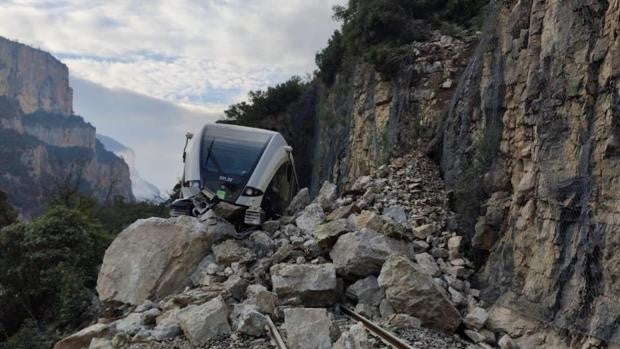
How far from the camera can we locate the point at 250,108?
36594 millimetres

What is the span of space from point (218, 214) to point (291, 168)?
3000 mm

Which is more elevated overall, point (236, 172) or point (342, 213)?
point (236, 172)

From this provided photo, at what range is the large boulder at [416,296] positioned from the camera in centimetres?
722

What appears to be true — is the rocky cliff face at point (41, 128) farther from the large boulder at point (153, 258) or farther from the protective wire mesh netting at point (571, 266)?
the protective wire mesh netting at point (571, 266)

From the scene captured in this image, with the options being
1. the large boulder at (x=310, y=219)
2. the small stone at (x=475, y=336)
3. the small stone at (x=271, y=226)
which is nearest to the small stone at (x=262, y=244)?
the small stone at (x=271, y=226)

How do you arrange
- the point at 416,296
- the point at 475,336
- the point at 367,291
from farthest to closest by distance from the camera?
the point at 367,291 < the point at 416,296 < the point at 475,336

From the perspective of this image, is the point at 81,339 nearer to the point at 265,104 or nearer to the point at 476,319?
the point at 476,319

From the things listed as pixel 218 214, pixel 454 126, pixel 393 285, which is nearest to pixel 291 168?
pixel 218 214

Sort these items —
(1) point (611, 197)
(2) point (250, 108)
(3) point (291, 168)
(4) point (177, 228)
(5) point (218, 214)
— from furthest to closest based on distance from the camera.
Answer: (2) point (250, 108) < (3) point (291, 168) < (5) point (218, 214) < (4) point (177, 228) < (1) point (611, 197)

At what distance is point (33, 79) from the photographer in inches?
6998

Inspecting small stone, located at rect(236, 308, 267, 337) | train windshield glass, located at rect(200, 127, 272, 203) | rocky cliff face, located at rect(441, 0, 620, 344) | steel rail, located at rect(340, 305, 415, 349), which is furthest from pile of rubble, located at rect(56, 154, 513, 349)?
train windshield glass, located at rect(200, 127, 272, 203)

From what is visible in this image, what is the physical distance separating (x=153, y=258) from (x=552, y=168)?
653cm

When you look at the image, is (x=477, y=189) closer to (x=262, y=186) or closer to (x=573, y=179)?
(x=573, y=179)

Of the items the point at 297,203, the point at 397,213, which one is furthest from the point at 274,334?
the point at 297,203
